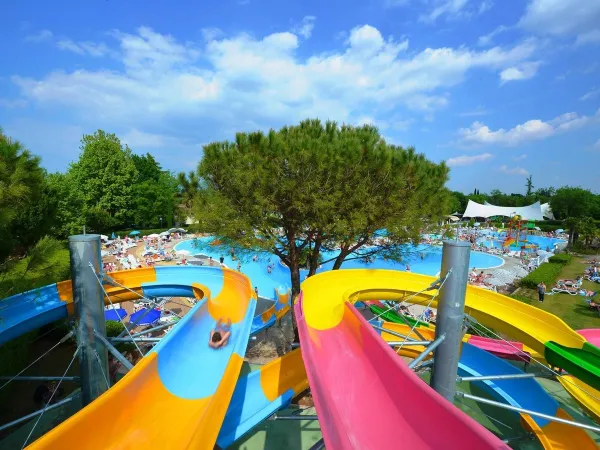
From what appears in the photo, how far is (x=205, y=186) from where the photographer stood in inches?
368

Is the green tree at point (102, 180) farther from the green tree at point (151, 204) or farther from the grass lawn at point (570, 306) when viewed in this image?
the grass lawn at point (570, 306)

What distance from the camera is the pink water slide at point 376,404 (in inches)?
83.2

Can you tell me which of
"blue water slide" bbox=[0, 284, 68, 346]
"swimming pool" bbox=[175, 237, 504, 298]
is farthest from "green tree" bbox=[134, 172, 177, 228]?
"blue water slide" bbox=[0, 284, 68, 346]

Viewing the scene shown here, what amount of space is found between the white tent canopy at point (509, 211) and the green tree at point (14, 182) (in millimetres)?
59078

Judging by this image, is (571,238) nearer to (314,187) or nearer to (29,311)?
(314,187)

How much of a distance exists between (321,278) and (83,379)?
3736mm

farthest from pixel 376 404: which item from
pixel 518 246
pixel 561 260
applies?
pixel 518 246

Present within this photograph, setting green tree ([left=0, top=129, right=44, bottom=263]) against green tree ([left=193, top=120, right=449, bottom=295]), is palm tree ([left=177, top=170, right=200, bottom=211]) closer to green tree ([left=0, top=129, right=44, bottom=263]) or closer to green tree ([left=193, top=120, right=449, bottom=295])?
green tree ([left=193, top=120, right=449, bottom=295])

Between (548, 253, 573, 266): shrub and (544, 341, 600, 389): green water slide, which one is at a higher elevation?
(544, 341, 600, 389): green water slide

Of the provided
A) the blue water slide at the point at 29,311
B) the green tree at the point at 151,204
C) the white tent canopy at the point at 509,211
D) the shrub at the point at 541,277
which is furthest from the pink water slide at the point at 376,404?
the white tent canopy at the point at 509,211

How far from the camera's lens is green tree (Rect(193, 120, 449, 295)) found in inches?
319

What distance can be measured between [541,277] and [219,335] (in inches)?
853

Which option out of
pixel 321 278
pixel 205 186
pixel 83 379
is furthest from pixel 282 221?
pixel 83 379

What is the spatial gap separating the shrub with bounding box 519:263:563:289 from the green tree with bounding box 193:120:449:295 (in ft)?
44.7
